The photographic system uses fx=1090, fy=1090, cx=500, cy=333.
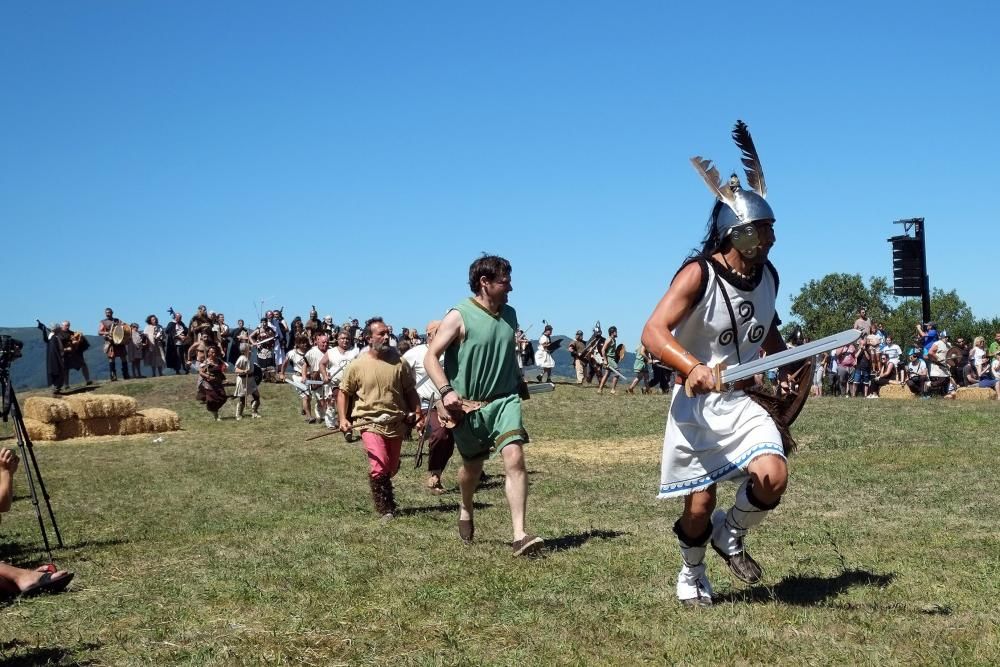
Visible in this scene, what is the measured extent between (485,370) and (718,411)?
2707 mm

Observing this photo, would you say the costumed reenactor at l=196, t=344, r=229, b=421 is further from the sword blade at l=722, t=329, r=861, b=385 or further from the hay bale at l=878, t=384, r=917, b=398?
the sword blade at l=722, t=329, r=861, b=385

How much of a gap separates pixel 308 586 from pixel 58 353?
78.9 ft

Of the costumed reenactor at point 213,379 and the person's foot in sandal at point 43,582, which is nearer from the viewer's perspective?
the person's foot in sandal at point 43,582

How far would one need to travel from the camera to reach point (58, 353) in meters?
28.3

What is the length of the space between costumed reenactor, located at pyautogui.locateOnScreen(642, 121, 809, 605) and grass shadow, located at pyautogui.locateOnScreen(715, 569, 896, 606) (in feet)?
0.99

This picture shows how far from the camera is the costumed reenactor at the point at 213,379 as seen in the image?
2372 cm

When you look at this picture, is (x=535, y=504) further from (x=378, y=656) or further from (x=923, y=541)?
(x=378, y=656)

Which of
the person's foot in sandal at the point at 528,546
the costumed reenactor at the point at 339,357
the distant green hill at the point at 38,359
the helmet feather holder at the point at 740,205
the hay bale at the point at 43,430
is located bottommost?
the distant green hill at the point at 38,359

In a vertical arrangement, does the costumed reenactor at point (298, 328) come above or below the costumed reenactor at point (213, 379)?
above

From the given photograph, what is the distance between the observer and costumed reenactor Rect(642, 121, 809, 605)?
539 cm

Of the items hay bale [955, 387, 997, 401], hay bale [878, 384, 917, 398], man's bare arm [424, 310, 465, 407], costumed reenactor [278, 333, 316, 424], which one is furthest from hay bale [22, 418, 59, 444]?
hay bale [955, 387, 997, 401]

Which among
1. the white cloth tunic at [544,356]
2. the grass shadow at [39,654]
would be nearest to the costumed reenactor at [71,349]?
the white cloth tunic at [544,356]

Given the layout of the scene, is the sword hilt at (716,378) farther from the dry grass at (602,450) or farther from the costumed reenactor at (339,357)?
the costumed reenactor at (339,357)

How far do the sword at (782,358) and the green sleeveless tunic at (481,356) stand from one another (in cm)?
289
